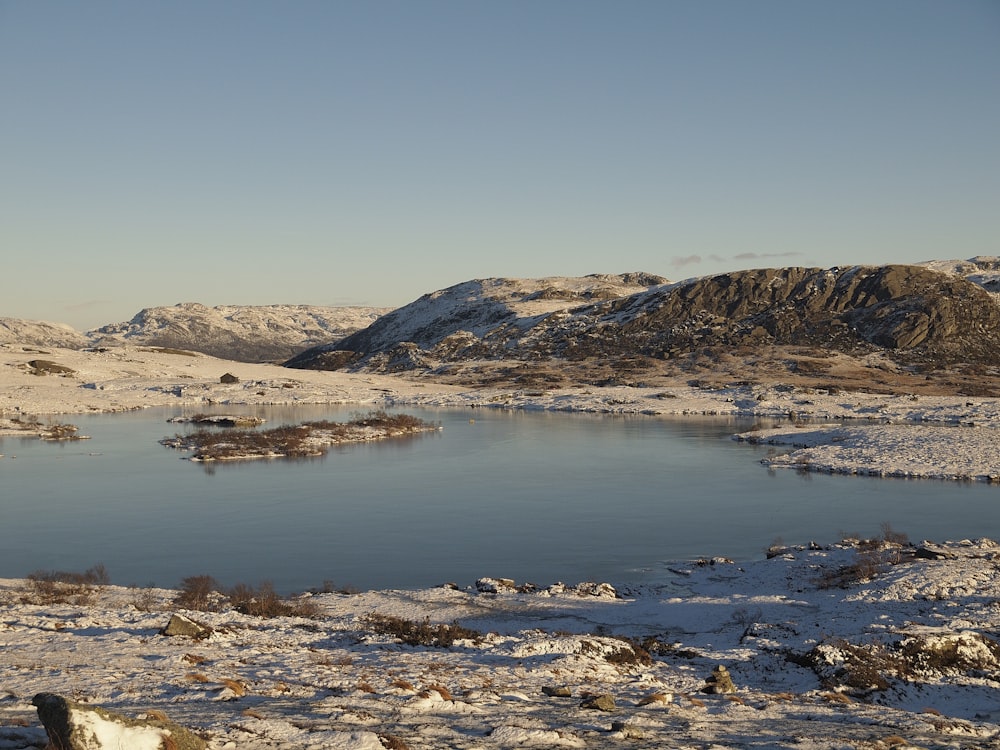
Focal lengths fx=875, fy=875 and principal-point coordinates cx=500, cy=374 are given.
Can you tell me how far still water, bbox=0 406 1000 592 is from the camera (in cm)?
2417

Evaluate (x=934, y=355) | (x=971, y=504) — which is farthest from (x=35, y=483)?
(x=934, y=355)

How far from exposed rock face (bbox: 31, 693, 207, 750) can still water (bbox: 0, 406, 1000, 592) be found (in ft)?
41.3

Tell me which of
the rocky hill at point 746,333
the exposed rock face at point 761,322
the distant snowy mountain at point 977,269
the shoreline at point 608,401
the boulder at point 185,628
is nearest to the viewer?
the boulder at point 185,628

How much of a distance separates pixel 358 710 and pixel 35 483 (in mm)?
30561

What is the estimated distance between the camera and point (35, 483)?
3681cm

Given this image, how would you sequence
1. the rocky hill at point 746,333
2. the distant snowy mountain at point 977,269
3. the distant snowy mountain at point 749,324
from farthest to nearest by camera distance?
1. the distant snowy mountain at point 977,269
2. the distant snowy mountain at point 749,324
3. the rocky hill at point 746,333

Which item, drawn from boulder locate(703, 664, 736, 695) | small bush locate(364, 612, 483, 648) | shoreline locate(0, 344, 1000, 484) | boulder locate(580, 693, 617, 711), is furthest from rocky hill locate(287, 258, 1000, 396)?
boulder locate(580, 693, 617, 711)

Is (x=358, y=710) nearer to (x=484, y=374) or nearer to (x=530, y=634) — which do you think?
(x=530, y=634)

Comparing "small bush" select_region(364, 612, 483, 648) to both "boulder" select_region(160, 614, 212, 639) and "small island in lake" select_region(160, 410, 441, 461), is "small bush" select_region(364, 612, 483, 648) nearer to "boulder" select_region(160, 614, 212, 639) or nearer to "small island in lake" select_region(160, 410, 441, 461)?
"boulder" select_region(160, 614, 212, 639)

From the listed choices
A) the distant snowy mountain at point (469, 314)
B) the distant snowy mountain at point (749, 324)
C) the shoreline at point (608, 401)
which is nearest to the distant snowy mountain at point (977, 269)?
the distant snowy mountain at point (749, 324)

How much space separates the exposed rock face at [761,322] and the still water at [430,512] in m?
68.4

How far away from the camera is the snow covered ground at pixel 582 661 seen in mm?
11414

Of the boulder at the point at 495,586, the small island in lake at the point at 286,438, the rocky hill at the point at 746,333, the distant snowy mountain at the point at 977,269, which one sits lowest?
the boulder at the point at 495,586

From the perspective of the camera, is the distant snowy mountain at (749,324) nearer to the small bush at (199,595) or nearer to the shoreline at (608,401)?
the shoreline at (608,401)
